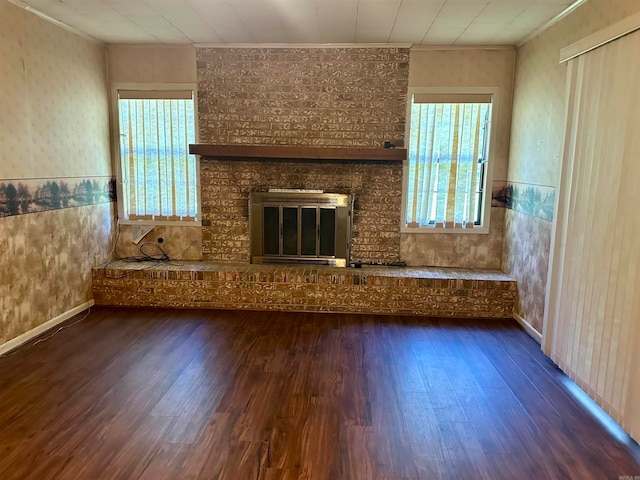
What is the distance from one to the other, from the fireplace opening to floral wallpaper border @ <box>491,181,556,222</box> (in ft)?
4.92

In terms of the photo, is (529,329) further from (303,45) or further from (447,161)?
(303,45)

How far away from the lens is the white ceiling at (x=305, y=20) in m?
3.09

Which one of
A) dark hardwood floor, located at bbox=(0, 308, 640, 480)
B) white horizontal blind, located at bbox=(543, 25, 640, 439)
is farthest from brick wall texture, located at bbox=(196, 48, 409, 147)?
dark hardwood floor, located at bbox=(0, 308, 640, 480)

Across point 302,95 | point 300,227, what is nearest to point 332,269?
point 300,227

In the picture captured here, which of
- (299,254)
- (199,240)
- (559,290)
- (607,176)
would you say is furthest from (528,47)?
(199,240)

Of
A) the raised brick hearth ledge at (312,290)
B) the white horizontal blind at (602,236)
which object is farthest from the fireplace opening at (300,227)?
the white horizontal blind at (602,236)

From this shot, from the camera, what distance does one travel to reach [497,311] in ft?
13.1

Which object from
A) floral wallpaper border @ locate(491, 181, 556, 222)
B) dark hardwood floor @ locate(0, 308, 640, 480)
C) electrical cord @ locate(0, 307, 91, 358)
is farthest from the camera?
floral wallpaper border @ locate(491, 181, 556, 222)

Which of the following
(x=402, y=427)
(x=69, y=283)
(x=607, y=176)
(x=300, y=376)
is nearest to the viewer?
(x=402, y=427)

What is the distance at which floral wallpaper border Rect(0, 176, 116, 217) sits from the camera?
3.09m

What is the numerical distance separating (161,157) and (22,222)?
1.54m

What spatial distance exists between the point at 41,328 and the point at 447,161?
13.0 ft

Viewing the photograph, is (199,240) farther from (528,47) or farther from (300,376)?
(528,47)

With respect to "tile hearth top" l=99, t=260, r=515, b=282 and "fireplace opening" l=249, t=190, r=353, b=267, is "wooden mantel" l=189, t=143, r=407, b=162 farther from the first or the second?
"tile hearth top" l=99, t=260, r=515, b=282
